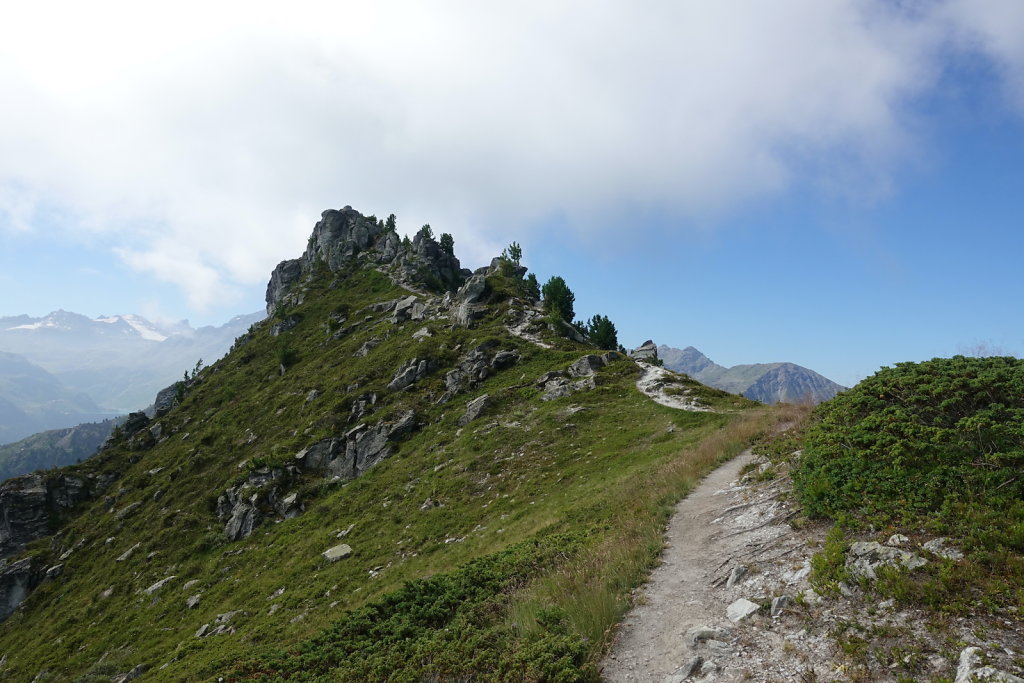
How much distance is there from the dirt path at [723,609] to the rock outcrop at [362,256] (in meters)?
101

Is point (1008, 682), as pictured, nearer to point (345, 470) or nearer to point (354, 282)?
point (345, 470)

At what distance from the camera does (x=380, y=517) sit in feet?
118

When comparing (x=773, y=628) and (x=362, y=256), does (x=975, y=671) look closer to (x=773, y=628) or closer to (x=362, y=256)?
(x=773, y=628)

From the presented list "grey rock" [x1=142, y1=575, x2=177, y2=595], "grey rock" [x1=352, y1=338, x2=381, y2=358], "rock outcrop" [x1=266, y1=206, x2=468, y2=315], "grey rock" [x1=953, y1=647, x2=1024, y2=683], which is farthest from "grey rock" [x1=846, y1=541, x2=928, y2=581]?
"rock outcrop" [x1=266, y1=206, x2=468, y2=315]

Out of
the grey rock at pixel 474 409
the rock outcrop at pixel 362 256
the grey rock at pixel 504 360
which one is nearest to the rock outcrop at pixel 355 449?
the grey rock at pixel 474 409

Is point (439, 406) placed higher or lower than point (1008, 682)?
higher

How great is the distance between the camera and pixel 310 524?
40.3 meters

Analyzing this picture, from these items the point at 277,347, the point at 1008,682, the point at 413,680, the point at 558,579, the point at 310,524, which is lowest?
the point at 310,524

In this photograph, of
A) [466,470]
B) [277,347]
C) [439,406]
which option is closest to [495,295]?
[439,406]

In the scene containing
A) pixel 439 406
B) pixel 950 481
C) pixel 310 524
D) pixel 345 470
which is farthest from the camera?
pixel 439 406

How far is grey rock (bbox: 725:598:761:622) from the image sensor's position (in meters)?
10.2

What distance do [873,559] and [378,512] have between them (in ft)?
112

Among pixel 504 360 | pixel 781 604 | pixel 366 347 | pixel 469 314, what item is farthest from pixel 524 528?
pixel 366 347

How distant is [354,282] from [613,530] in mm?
113549
